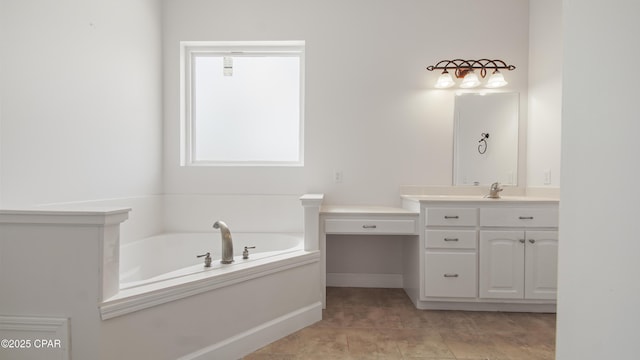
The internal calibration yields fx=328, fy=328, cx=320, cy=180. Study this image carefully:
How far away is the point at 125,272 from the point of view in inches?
87.6

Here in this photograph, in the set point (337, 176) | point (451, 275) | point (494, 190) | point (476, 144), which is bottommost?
point (451, 275)

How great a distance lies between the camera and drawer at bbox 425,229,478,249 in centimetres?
244

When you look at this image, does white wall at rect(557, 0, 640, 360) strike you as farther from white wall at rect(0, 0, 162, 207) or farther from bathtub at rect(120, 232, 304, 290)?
white wall at rect(0, 0, 162, 207)

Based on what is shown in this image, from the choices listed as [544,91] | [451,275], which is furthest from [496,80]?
[451,275]

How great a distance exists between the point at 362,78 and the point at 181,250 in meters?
2.18

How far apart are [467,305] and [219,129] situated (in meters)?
2.63

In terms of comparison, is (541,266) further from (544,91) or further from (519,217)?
(544,91)

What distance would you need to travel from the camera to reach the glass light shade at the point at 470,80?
Result: 2.86 meters

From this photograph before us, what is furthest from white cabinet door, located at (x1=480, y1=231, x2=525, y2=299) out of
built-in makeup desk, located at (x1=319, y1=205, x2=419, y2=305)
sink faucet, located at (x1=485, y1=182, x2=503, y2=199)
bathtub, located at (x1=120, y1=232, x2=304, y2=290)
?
bathtub, located at (x1=120, y1=232, x2=304, y2=290)

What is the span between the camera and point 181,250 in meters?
2.73

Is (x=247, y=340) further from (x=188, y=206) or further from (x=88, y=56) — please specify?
(x=88, y=56)

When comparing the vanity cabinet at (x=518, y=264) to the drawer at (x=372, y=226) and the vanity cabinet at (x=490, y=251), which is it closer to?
the vanity cabinet at (x=490, y=251)

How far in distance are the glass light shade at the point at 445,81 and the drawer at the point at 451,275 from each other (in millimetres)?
1458

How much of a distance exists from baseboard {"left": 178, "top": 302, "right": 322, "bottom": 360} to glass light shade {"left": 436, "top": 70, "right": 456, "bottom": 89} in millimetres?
2108
